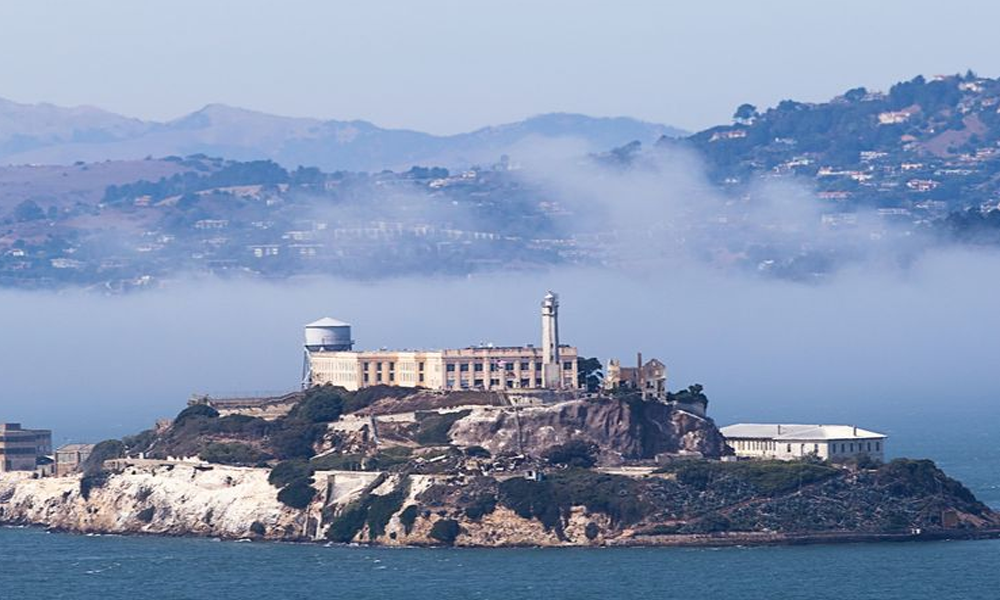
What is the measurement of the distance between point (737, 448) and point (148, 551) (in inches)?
996

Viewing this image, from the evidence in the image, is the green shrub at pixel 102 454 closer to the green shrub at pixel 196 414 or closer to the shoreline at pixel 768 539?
the green shrub at pixel 196 414

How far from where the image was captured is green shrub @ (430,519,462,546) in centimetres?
10781

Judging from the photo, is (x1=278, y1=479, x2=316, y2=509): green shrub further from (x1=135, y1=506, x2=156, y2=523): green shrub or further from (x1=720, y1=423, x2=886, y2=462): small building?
(x1=720, y1=423, x2=886, y2=462): small building

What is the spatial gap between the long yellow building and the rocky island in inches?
67.0

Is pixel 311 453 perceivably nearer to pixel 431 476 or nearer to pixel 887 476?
pixel 431 476

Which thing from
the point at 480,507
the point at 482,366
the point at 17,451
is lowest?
the point at 480,507

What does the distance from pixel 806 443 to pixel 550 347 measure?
12.7 meters

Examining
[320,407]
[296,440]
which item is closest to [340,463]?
[296,440]

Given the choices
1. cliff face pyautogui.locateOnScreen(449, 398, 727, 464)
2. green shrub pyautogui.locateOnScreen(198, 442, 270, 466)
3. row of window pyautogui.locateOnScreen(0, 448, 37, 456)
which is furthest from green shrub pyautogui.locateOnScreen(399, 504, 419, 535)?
row of window pyautogui.locateOnScreen(0, 448, 37, 456)

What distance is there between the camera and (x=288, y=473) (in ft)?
377

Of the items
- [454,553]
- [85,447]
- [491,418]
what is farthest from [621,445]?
[85,447]

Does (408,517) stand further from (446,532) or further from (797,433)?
(797,433)

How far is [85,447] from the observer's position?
129375mm

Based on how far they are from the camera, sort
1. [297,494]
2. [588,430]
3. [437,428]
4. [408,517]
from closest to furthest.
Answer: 1. [408,517]
2. [297,494]
3. [588,430]
4. [437,428]
